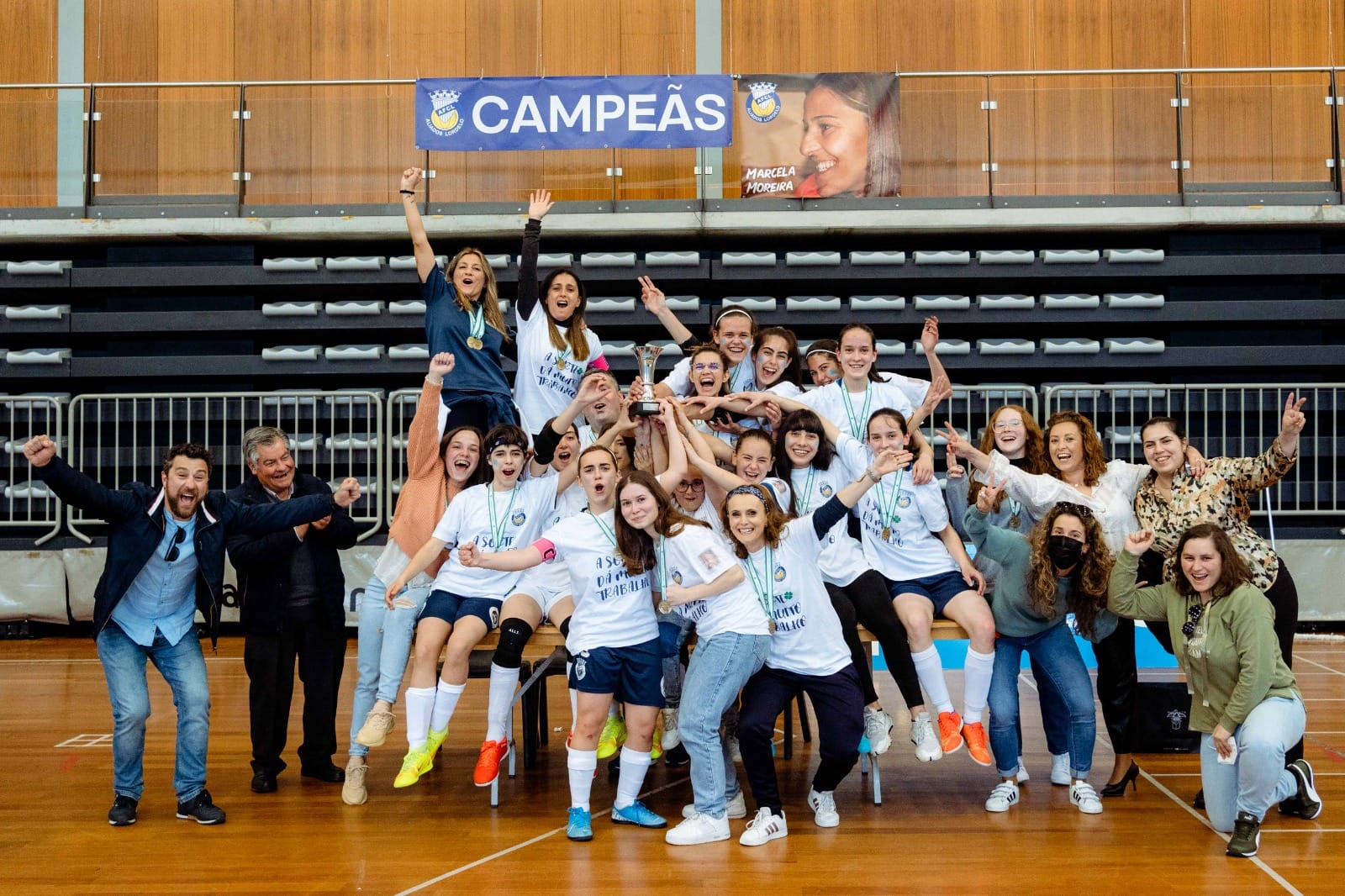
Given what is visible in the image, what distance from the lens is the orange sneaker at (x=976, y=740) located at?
172 inches

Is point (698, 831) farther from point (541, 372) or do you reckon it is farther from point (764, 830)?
point (541, 372)

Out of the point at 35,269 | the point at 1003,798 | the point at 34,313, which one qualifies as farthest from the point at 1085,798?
the point at 35,269

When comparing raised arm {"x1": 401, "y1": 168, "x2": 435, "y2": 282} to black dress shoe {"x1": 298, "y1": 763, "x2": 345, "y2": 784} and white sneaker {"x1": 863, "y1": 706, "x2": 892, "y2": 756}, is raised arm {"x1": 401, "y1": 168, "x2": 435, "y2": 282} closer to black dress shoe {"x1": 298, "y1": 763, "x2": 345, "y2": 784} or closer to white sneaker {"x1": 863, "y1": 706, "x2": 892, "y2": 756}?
black dress shoe {"x1": 298, "y1": 763, "x2": 345, "y2": 784}

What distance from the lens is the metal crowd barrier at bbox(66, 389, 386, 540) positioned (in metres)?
9.00

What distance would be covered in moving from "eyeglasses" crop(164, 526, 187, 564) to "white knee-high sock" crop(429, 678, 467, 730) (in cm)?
110

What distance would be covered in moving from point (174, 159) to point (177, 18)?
78.9 inches

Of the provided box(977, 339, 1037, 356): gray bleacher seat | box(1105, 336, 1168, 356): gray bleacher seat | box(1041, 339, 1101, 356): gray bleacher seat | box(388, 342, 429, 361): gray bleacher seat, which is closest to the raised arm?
box(388, 342, 429, 361): gray bleacher seat

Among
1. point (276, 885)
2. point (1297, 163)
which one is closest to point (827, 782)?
point (276, 885)

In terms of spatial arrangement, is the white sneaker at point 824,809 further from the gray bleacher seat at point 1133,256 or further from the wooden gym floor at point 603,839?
the gray bleacher seat at point 1133,256

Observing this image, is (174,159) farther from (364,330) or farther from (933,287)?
(933,287)

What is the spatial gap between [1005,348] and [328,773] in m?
6.91

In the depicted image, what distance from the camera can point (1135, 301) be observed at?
32.7ft

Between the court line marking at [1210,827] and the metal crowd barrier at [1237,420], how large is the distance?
4.18m

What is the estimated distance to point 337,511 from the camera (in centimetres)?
477
